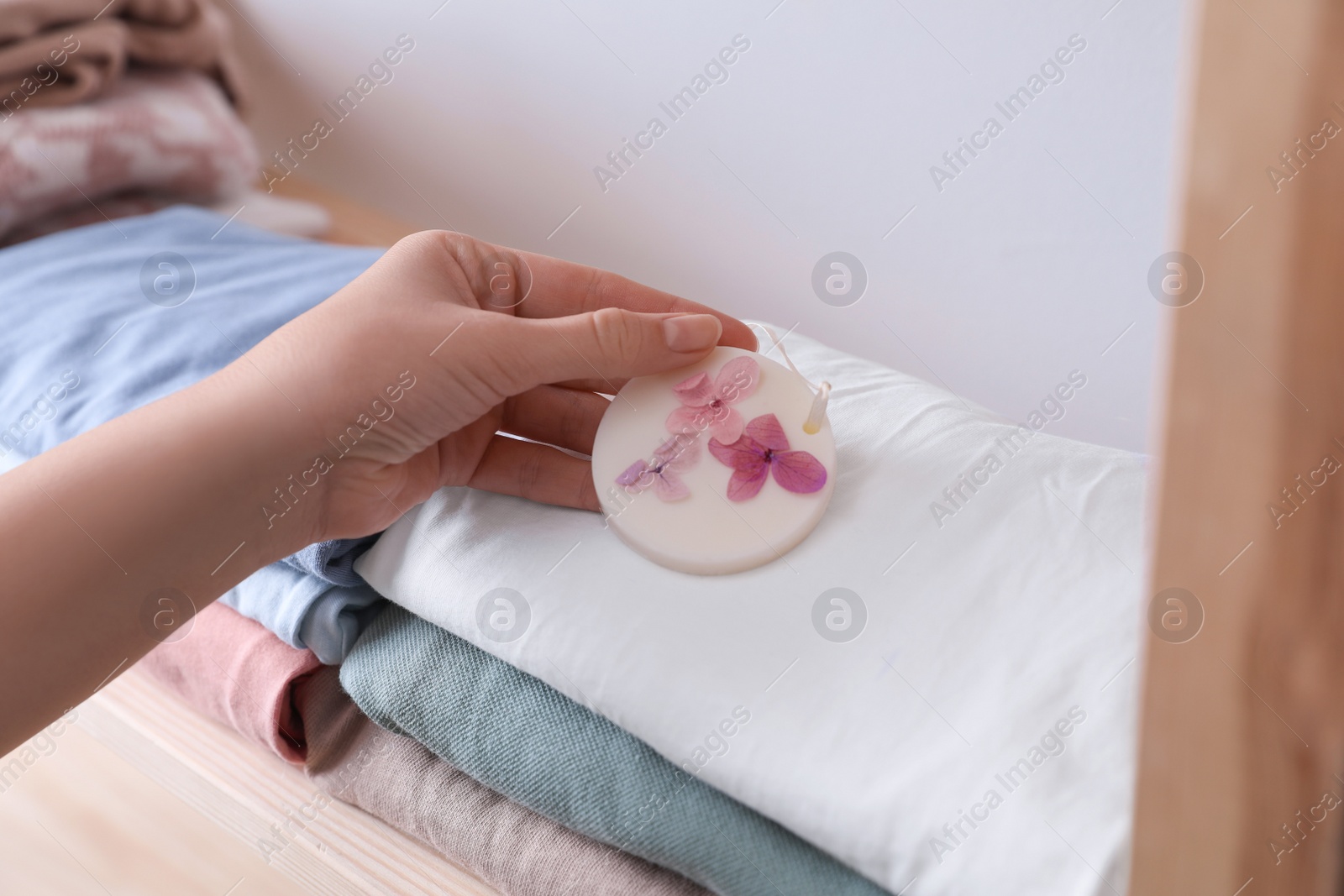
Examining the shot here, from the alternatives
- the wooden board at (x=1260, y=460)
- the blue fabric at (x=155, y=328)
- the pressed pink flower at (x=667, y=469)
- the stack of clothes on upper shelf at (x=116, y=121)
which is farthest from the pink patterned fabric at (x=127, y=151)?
the wooden board at (x=1260, y=460)

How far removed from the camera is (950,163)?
83cm

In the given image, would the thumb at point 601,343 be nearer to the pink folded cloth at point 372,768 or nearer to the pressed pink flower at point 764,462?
the pressed pink flower at point 764,462

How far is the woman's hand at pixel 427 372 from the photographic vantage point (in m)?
0.51

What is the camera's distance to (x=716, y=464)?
0.53 m

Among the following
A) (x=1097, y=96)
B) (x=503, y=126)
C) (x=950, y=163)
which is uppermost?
(x=1097, y=96)

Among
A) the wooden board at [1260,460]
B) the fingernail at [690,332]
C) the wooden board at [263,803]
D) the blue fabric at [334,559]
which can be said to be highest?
the wooden board at [1260,460]

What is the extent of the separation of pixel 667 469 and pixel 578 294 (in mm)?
160

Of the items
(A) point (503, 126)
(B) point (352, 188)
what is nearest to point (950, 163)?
(A) point (503, 126)

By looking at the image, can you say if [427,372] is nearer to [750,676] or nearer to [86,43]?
[750,676]

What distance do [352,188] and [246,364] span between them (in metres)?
0.95

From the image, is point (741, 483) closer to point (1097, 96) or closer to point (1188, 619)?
point (1188, 619)

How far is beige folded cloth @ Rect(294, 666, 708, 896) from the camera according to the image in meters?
0.46

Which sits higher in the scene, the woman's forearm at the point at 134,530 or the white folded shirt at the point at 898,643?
the white folded shirt at the point at 898,643

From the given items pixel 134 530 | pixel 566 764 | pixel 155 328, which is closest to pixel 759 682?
pixel 566 764
